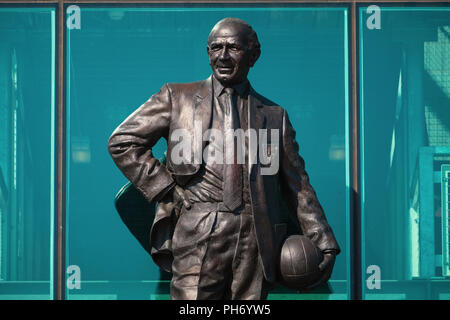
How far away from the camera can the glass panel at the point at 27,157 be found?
9.13 m

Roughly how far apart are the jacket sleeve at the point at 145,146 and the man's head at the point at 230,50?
0.45 meters

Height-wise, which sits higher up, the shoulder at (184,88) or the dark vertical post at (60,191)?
the shoulder at (184,88)

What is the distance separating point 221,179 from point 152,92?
2.16 m

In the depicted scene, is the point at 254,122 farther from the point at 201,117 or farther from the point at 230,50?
the point at 230,50

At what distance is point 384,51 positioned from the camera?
940 cm

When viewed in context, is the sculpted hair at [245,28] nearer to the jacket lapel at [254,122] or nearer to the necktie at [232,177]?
the jacket lapel at [254,122]

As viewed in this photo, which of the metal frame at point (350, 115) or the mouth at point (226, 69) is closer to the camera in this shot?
the mouth at point (226, 69)

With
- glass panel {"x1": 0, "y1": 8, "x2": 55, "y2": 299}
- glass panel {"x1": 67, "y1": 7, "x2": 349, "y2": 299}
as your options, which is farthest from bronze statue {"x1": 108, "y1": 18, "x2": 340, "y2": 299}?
glass panel {"x1": 0, "y1": 8, "x2": 55, "y2": 299}

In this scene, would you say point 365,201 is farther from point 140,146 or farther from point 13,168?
point 13,168

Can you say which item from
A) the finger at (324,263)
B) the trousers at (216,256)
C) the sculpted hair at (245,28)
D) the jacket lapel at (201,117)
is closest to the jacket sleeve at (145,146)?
the jacket lapel at (201,117)

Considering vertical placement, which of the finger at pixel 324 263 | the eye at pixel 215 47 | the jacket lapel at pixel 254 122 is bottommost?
the finger at pixel 324 263

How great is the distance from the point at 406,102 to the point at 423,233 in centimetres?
118

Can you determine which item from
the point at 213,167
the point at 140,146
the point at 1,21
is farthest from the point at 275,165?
the point at 1,21

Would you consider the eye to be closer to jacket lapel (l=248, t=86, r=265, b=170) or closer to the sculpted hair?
the sculpted hair
